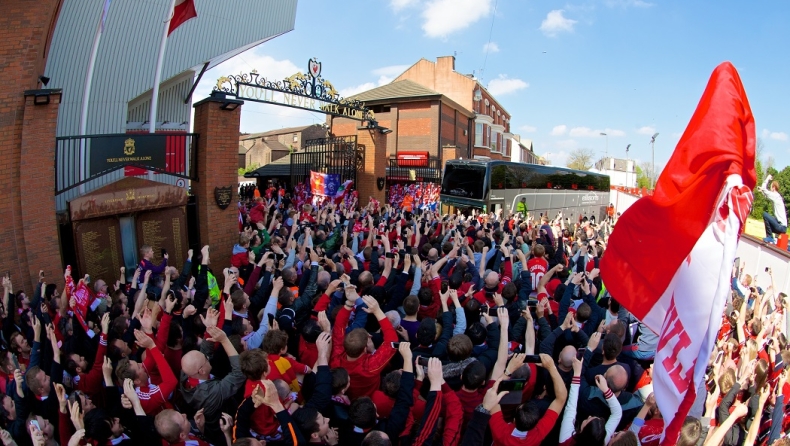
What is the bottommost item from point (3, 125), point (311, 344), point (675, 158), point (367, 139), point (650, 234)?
point (311, 344)

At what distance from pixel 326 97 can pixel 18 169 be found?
9.07m

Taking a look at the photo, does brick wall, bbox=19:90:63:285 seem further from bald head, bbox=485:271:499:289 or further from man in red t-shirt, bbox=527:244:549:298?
man in red t-shirt, bbox=527:244:549:298

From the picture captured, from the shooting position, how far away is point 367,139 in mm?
16969

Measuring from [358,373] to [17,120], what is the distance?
6418mm

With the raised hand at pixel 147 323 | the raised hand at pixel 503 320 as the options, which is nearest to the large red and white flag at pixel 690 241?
the raised hand at pixel 503 320

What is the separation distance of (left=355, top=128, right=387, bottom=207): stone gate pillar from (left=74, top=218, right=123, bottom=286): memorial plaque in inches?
381

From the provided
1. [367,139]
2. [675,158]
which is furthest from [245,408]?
[367,139]

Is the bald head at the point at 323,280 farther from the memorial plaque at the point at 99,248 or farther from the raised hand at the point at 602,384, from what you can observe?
the memorial plaque at the point at 99,248

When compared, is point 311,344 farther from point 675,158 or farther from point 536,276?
point 536,276

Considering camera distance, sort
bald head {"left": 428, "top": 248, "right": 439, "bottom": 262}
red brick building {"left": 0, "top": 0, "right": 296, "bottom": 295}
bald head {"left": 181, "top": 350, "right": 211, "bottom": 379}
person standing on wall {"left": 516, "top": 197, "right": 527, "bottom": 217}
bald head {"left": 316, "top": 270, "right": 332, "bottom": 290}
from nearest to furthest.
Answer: bald head {"left": 181, "top": 350, "right": 211, "bottom": 379}
bald head {"left": 316, "top": 270, "right": 332, "bottom": 290}
red brick building {"left": 0, "top": 0, "right": 296, "bottom": 295}
bald head {"left": 428, "top": 248, "right": 439, "bottom": 262}
person standing on wall {"left": 516, "top": 197, "right": 527, "bottom": 217}

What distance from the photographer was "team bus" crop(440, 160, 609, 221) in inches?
737

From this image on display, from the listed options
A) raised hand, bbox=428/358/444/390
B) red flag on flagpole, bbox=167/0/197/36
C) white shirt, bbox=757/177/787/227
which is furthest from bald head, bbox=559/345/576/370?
white shirt, bbox=757/177/787/227

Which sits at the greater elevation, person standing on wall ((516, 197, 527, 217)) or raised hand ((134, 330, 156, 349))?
person standing on wall ((516, 197, 527, 217))

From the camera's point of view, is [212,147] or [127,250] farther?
[212,147]
